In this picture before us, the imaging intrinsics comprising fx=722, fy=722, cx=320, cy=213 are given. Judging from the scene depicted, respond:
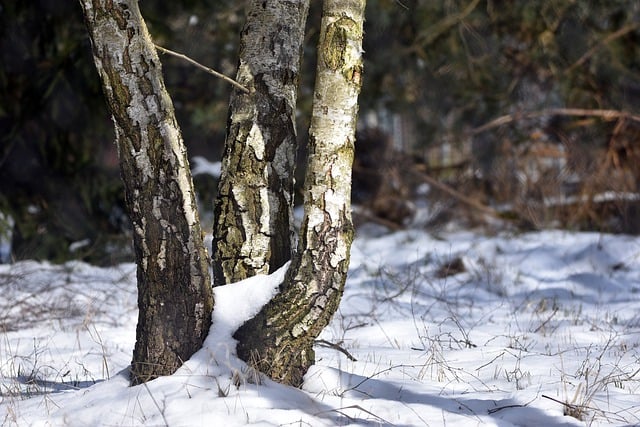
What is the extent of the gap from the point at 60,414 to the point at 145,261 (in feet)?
2.14

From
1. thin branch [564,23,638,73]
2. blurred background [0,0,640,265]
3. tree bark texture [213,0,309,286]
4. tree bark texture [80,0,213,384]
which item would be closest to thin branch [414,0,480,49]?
blurred background [0,0,640,265]

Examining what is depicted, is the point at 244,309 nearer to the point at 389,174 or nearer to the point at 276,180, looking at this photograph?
the point at 276,180

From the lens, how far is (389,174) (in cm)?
934

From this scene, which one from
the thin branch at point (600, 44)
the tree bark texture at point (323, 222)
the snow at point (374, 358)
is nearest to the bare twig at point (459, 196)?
the thin branch at point (600, 44)

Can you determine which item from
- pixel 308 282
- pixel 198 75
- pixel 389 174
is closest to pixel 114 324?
pixel 308 282

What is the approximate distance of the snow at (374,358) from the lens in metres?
2.68

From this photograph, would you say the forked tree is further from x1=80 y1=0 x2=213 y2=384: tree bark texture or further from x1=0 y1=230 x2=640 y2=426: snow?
x1=0 y1=230 x2=640 y2=426: snow

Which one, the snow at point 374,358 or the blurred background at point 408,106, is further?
the blurred background at point 408,106

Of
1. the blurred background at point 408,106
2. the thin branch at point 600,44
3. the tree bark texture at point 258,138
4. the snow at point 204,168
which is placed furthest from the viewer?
the thin branch at point 600,44

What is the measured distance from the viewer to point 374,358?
366cm

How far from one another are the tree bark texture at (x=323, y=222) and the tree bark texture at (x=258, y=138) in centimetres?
21

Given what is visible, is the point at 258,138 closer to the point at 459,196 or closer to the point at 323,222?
the point at 323,222

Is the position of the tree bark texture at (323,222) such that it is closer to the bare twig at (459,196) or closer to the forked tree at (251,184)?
the forked tree at (251,184)

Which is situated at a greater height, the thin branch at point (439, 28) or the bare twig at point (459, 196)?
the thin branch at point (439, 28)
